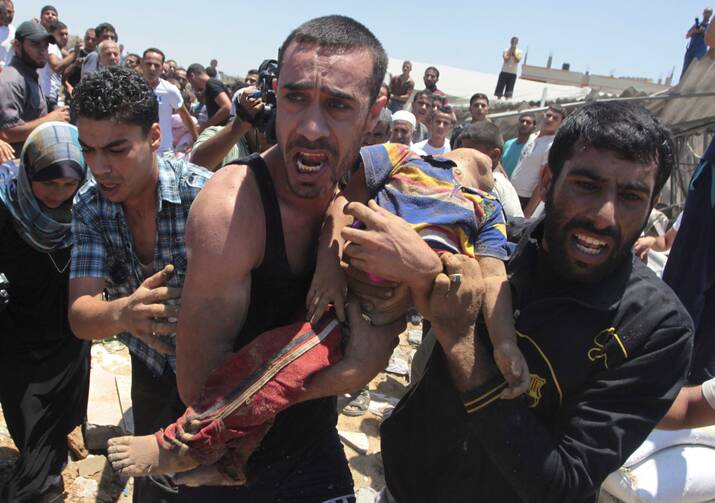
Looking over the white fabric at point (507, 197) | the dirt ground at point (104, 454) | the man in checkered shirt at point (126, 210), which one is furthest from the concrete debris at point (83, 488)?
the white fabric at point (507, 197)

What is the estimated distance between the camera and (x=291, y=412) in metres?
1.87

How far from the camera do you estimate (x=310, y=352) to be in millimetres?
1512

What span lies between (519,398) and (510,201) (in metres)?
A: 3.04

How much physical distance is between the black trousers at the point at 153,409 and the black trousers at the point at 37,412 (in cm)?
75

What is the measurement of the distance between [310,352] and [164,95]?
241 inches

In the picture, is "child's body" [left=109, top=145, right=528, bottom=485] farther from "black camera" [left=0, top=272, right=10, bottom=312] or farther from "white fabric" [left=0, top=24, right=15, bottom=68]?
"white fabric" [left=0, top=24, right=15, bottom=68]

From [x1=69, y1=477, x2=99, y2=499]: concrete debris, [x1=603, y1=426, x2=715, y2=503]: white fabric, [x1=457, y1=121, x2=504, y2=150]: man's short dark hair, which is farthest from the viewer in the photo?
[x1=457, y1=121, x2=504, y2=150]: man's short dark hair

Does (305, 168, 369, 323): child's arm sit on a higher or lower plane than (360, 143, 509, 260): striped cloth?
lower

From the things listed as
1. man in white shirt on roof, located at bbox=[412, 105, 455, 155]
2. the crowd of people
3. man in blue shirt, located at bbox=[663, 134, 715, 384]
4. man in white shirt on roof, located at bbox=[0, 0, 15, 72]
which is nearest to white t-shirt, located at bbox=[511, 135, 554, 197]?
man in white shirt on roof, located at bbox=[412, 105, 455, 155]

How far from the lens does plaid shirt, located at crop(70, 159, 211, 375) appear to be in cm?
215

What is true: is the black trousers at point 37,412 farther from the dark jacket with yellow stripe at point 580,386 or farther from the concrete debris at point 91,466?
the dark jacket with yellow stripe at point 580,386

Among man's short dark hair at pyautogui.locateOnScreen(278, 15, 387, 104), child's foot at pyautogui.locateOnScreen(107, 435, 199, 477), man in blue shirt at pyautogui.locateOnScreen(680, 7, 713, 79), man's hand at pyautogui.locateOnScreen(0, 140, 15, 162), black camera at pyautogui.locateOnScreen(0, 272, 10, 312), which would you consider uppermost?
man in blue shirt at pyautogui.locateOnScreen(680, 7, 713, 79)

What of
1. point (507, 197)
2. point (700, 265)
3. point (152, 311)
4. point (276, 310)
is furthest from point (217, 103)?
point (276, 310)

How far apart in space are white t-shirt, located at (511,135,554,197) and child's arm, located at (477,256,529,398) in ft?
16.9
